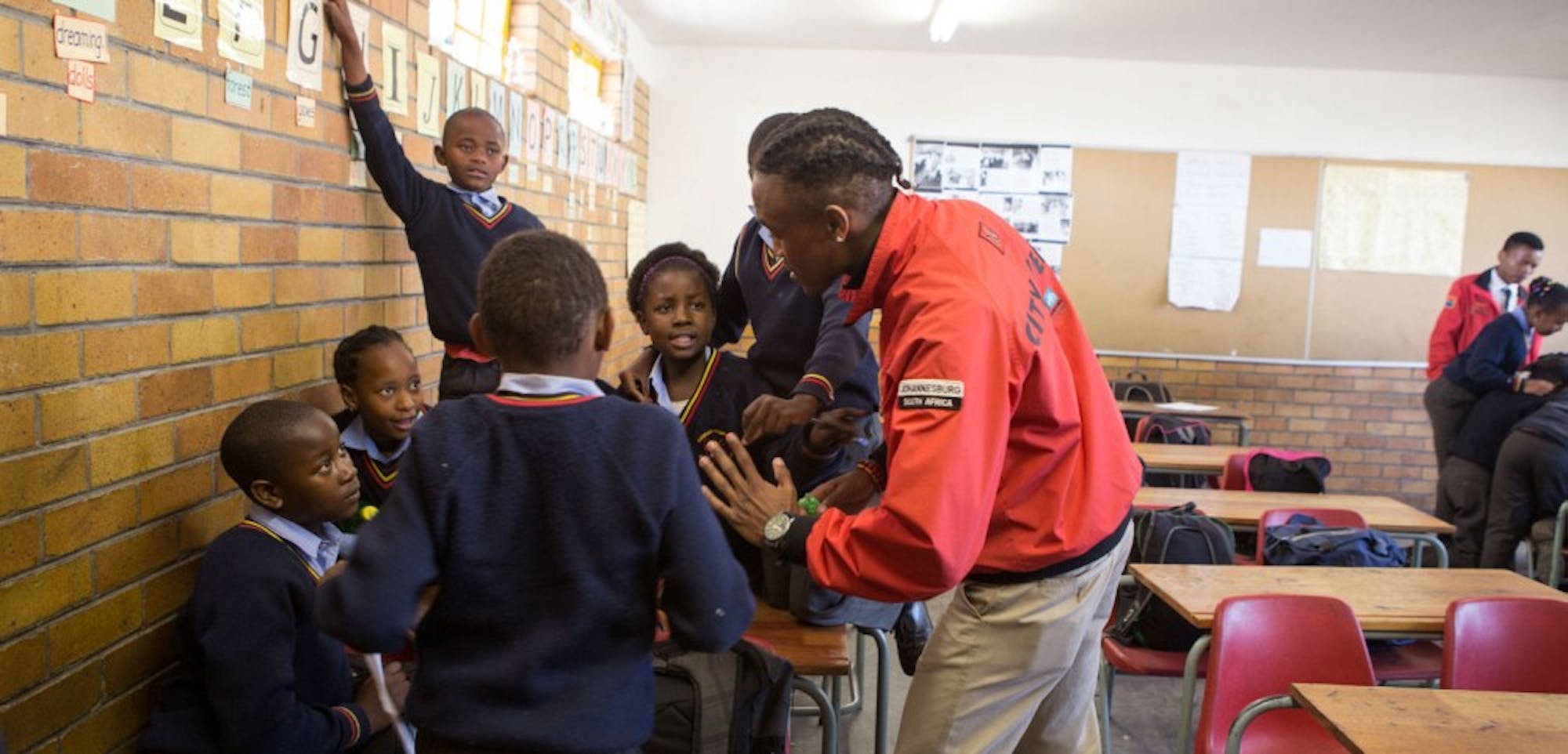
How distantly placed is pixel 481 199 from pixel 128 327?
4.51 feet

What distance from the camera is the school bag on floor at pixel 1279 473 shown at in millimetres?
4527

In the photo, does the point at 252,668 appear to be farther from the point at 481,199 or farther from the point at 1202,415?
the point at 1202,415

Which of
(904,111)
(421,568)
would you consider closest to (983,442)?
(421,568)

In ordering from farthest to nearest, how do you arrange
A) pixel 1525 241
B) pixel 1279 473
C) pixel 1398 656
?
pixel 1525 241, pixel 1279 473, pixel 1398 656

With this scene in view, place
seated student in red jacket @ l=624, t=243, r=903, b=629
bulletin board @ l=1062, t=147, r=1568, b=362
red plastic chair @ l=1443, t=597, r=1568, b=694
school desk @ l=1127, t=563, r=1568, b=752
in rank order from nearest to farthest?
seated student in red jacket @ l=624, t=243, r=903, b=629, red plastic chair @ l=1443, t=597, r=1568, b=694, school desk @ l=1127, t=563, r=1568, b=752, bulletin board @ l=1062, t=147, r=1568, b=362

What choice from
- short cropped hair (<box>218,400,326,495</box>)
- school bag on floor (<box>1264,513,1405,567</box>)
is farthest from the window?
school bag on floor (<box>1264,513,1405,567</box>)

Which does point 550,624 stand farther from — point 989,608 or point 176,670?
point 176,670

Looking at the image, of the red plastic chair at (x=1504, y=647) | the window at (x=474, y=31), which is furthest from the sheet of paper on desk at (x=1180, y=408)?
the window at (x=474, y=31)

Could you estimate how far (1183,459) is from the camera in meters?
4.82

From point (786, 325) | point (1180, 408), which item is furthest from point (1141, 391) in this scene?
point (786, 325)

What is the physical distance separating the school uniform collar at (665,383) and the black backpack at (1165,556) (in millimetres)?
1472

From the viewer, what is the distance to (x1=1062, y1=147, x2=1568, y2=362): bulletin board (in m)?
7.54

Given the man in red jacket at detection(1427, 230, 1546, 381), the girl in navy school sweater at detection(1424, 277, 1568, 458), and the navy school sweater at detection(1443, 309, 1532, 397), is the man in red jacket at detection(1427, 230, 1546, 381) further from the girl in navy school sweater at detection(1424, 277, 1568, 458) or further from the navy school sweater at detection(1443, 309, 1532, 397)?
the navy school sweater at detection(1443, 309, 1532, 397)

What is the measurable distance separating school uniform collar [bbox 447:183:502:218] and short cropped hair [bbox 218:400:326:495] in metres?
1.20
